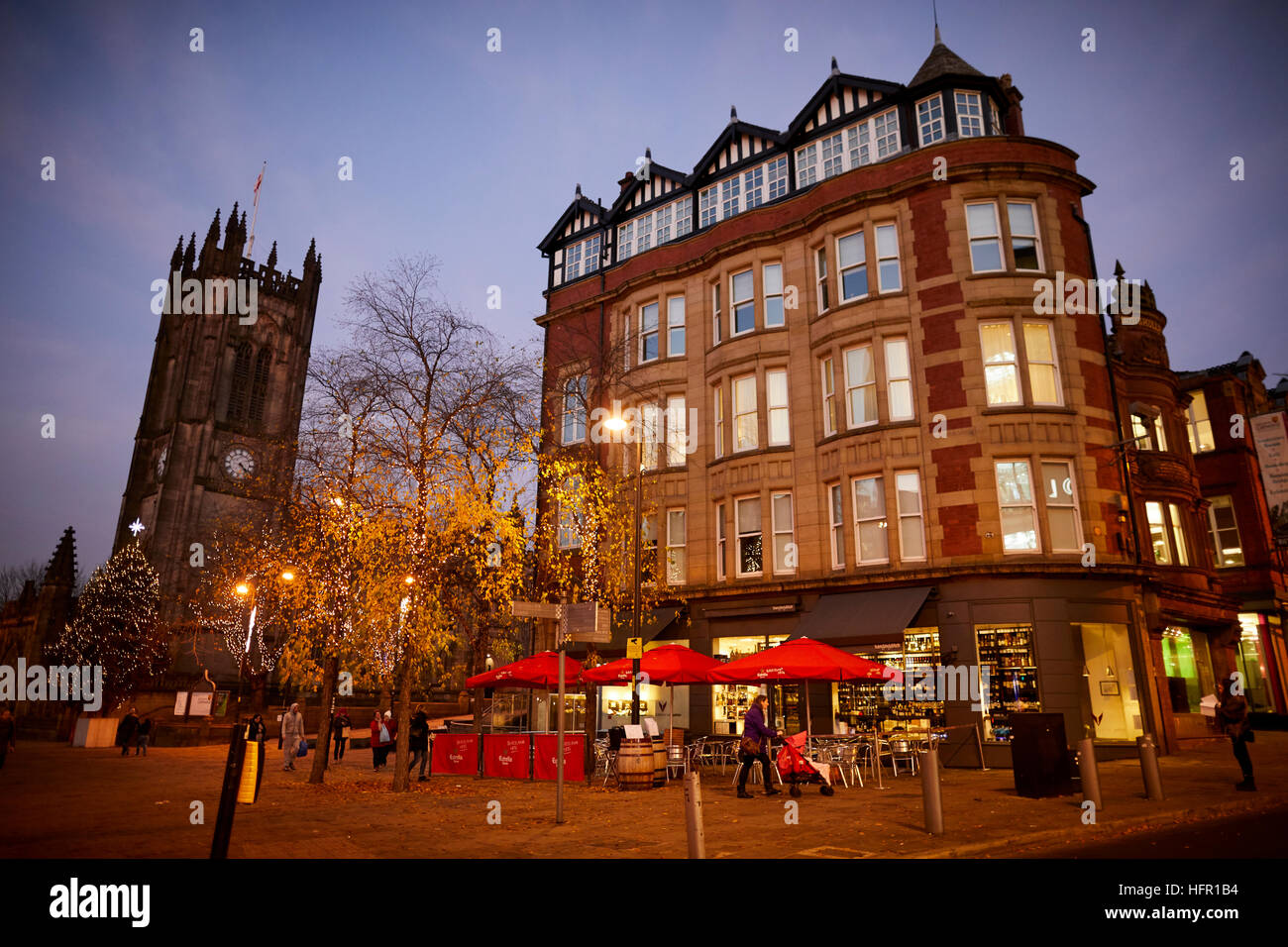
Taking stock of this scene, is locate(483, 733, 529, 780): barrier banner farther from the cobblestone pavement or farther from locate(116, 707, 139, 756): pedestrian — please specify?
locate(116, 707, 139, 756): pedestrian

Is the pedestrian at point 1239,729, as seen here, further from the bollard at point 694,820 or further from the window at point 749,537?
the window at point 749,537

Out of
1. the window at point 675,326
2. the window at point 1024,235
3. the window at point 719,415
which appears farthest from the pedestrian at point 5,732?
the window at point 1024,235

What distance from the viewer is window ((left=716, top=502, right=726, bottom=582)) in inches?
1019

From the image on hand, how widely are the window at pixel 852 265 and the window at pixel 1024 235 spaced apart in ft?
13.9

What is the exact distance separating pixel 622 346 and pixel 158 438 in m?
69.5

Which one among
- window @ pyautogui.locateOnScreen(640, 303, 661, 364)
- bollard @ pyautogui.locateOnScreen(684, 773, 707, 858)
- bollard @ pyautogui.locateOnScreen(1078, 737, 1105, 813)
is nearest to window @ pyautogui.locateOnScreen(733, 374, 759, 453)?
window @ pyautogui.locateOnScreen(640, 303, 661, 364)

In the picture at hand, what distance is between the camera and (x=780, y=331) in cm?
2619

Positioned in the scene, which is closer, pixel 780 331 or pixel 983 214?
pixel 983 214

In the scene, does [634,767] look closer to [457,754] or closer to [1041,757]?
[457,754]

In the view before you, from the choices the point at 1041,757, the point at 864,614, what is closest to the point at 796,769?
the point at 1041,757
